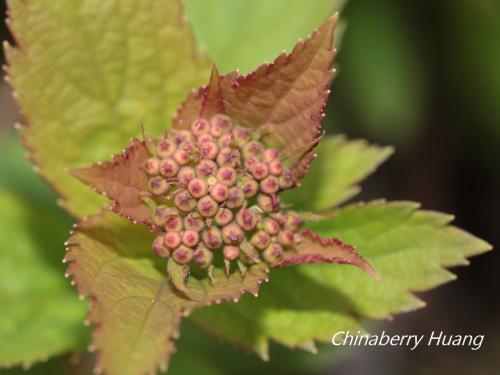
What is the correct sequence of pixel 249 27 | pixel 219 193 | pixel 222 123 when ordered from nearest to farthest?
1. pixel 219 193
2. pixel 222 123
3. pixel 249 27

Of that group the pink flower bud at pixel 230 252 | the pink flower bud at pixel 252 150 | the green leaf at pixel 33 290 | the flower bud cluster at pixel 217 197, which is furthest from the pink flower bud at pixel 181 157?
the green leaf at pixel 33 290

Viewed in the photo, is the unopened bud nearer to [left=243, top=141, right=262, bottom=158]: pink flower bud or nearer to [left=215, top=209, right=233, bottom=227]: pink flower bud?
[left=215, top=209, right=233, bottom=227]: pink flower bud

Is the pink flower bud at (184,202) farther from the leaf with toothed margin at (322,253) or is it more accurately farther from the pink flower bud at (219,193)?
the leaf with toothed margin at (322,253)

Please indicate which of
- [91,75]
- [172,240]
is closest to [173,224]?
[172,240]

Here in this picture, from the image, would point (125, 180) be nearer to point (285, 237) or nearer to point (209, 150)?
point (209, 150)

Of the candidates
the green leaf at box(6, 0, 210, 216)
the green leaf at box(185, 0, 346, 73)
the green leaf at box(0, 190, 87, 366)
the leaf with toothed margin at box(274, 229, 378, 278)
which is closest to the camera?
the leaf with toothed margin at box(274, 229, 378, 278)

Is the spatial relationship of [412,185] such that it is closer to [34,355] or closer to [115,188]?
[34,355]

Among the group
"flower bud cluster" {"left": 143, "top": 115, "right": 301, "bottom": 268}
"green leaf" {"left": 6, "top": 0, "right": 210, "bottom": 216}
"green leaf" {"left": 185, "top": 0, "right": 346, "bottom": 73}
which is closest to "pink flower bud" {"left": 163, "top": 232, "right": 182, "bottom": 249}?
"flower bud cluster" {"left": 143, "top": 115, "right": 301, "bottom": 268}
